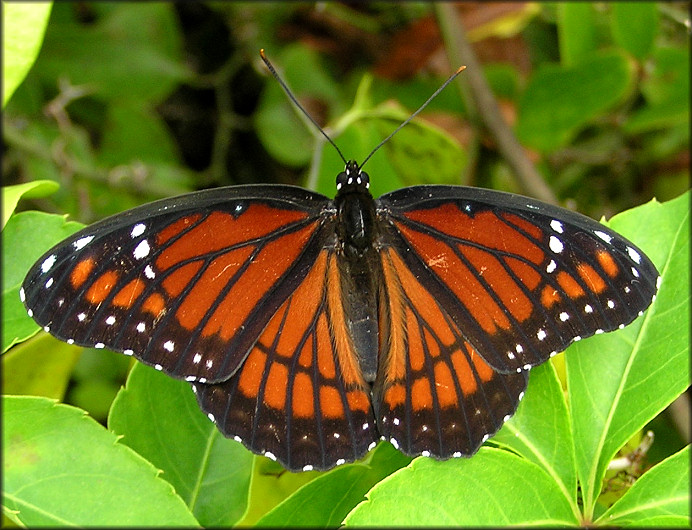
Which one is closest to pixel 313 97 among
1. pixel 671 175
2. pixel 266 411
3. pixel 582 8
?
pixel 582 8

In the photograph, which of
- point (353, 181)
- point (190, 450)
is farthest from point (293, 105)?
point (190, 450)

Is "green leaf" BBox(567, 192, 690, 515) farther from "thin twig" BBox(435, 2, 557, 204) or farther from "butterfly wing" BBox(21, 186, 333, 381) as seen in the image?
"thin twig" BBox(435, 2, 557, 204)

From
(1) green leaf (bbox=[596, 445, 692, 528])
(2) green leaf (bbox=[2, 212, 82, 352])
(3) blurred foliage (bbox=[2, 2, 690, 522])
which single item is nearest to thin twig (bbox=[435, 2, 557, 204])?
(3) blurred foliage (bbox=[2, 2, 690, 522])

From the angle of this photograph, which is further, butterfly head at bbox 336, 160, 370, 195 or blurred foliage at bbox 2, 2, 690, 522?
blurred foliage at bbox 2, 2, 690, 522

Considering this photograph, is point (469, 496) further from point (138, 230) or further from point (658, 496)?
point (138, 230)

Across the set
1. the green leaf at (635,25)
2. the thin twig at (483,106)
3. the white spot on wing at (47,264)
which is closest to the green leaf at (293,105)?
the thin twig at (483,106)

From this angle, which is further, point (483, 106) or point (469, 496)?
point (483, 106)

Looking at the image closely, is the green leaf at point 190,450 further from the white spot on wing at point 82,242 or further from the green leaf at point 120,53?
the green leaf at point 120,53
